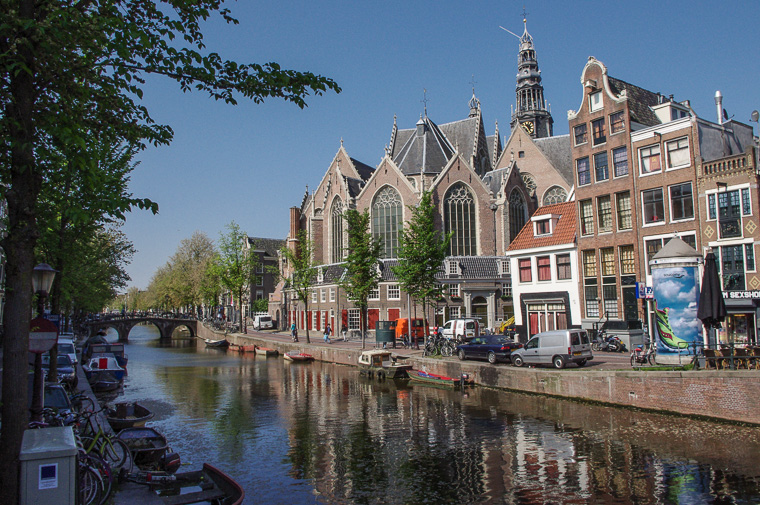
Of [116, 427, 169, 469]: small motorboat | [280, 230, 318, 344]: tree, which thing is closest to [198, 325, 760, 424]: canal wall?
[116, 427, 169, 469]: small motorboat

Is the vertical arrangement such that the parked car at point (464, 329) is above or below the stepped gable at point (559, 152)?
below

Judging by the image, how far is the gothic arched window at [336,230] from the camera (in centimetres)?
6091

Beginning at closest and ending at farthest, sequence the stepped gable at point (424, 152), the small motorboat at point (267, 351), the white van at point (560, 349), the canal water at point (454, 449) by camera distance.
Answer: the canal water at point (454, 449)
the white van at point (560, 349)
the small motorboat at point (267, 351)
the stepped gable at point (424, 152)

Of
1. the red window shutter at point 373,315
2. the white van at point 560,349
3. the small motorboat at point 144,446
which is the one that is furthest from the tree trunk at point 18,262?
the red window shutter at point 373,315

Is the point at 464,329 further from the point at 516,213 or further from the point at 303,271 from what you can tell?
the point at 516,213

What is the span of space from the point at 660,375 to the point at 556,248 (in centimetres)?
1683

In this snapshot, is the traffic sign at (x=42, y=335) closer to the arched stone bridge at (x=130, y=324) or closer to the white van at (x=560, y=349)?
the white van at (x=560, y=349)

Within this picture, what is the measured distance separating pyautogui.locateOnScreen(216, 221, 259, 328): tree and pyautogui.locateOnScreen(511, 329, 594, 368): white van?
4612cm

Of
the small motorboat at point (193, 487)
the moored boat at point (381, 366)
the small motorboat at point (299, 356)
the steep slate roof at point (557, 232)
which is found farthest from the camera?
the small motorboat at point (299, 356)

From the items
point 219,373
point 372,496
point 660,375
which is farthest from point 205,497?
point 219,373

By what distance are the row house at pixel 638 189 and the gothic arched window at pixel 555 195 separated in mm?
27096

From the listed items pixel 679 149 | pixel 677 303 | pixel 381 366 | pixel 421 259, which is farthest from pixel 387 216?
pixel 677 303

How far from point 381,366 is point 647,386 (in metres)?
16.3

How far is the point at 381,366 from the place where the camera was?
3294 cm
